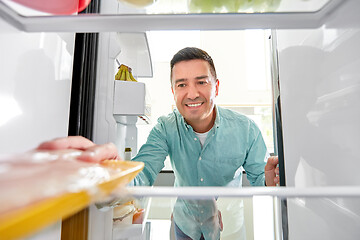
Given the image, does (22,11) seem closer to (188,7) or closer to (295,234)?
(188,7)

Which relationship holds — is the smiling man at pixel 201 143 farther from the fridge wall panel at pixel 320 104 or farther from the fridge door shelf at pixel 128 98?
the fridge wall panel at pixel 320 104

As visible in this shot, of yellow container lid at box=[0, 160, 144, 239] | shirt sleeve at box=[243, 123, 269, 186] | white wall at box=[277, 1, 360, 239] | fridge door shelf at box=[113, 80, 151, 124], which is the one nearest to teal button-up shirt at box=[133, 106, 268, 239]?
shirt sleeve at box=[243, 123, 269, 186]

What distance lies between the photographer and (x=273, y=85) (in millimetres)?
729

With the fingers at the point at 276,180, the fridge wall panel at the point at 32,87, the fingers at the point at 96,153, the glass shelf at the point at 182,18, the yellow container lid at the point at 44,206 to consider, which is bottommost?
the fingers at the point at 276,180

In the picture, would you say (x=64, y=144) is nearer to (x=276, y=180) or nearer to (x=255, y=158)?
(x=276, y=180)

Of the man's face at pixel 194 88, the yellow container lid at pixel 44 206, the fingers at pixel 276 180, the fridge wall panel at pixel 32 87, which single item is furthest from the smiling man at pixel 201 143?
the yellow container lid at pixel 44 206

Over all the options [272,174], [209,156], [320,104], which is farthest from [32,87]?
[209,156]

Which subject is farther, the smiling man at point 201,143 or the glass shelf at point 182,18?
the smiling man at point 201,143

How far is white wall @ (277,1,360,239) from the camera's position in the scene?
0.47 meters

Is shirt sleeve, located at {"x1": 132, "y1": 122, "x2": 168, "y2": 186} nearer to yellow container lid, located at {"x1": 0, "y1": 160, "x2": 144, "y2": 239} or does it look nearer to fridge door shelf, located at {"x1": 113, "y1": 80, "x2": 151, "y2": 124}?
fridge door shelf, located at {"x1": 113, "y1": 80, "x2": 151, "y2": 124}

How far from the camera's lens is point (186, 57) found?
124 cm

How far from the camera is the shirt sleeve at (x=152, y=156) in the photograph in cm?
109

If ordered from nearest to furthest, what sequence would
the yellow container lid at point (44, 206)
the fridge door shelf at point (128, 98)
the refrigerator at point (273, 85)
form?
the yellow container lid at point (44, 206)
the refrigerator at point (273, 85)
the fridge door shelf at point (128, 98)

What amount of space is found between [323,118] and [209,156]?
2.62ft
